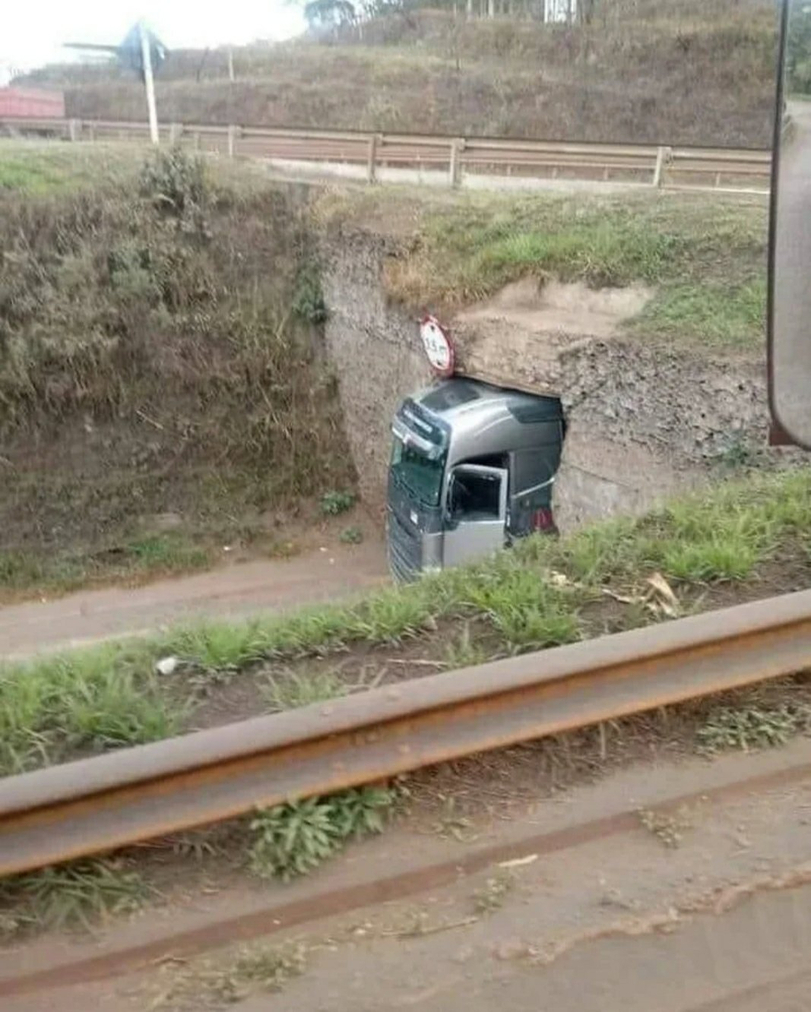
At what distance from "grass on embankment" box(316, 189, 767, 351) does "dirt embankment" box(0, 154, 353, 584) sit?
2.46 m

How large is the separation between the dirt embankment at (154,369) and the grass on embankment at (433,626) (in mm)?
14255

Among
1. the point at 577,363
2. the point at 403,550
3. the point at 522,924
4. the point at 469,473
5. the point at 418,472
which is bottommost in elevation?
the point at 403,550

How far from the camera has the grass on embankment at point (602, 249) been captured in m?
13.1

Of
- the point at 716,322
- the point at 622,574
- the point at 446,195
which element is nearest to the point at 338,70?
the point at 446,195

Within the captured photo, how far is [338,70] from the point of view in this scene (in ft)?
151

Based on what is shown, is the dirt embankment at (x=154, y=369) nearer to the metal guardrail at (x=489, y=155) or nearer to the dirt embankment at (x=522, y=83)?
the metal guardrail at (x=489, y=155)

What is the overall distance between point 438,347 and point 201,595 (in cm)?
539

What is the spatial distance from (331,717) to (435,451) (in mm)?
9627

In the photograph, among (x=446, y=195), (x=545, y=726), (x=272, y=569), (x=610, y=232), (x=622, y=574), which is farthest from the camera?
(x=446, y=195)

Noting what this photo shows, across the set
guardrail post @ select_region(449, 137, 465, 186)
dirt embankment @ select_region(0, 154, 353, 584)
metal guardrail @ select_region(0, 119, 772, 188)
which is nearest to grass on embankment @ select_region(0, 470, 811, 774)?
dirt embankment @ select_region(0, 154, 353, 584)

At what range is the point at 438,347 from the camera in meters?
15.7

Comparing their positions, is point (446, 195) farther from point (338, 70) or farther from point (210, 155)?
point (338, 70)

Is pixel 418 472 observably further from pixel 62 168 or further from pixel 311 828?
pixel 62 168

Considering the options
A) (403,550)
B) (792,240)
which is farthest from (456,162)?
(792,240)
